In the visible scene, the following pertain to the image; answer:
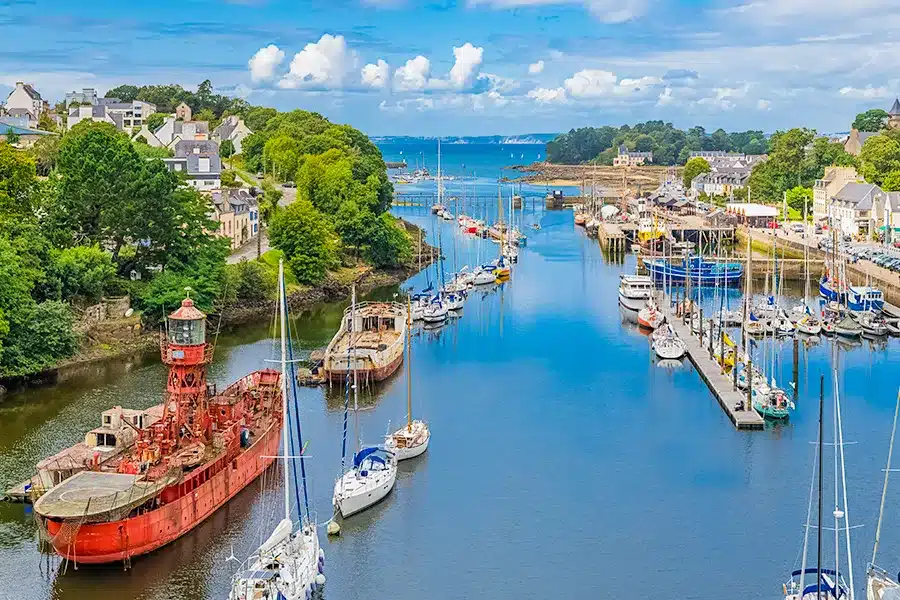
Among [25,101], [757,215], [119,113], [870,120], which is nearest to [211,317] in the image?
[757,215]

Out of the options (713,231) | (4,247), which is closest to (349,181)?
(713,231)

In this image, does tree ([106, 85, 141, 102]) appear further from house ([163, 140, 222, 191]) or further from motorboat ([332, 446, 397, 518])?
motorboat ([332, 446, 397, 518])

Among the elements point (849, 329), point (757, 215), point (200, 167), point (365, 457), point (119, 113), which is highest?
point (119, 113)

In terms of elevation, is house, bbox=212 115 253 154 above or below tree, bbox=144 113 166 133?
below

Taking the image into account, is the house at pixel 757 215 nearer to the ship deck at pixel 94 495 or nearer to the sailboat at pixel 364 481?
the sailboat at pixel 364 481

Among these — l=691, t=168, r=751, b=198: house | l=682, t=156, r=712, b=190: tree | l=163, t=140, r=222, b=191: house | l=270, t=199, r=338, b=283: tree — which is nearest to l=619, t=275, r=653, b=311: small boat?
l=270, t=199, r=338, b=283: tree

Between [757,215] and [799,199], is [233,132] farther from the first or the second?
[799,199]
